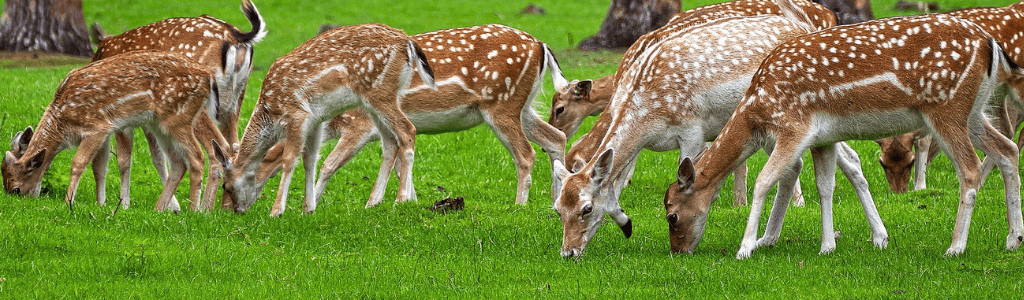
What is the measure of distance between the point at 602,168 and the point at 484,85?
2.91 m

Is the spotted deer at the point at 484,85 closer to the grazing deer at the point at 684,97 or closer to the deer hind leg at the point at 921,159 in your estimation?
the grazing deer at the point at 684,97

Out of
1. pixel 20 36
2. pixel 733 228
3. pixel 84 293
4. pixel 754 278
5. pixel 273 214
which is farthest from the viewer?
pixel 20 36

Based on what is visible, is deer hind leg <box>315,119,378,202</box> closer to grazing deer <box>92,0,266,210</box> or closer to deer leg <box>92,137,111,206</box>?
grazing deer <box>92,0,266,210</box>

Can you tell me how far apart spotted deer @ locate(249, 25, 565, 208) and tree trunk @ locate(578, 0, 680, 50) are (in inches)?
415

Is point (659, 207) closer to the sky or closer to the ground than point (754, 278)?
closer to the ground

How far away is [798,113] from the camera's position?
7156mm

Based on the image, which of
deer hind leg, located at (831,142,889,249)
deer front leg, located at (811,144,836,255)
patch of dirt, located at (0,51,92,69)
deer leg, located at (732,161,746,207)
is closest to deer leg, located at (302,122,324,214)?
deer leg, located at (732,161,746,207)

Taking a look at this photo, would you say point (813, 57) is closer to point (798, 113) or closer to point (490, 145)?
point (798, 113)

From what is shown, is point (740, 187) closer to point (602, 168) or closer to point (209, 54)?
point (602, 168)

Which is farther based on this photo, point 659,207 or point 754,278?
point 659,207

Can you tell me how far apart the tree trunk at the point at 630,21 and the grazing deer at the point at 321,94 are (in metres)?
11.7

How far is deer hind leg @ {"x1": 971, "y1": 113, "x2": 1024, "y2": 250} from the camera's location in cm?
729

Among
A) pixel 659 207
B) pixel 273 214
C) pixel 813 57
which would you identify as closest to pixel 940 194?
pixel 659 207

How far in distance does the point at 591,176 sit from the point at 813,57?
1.64 meters
